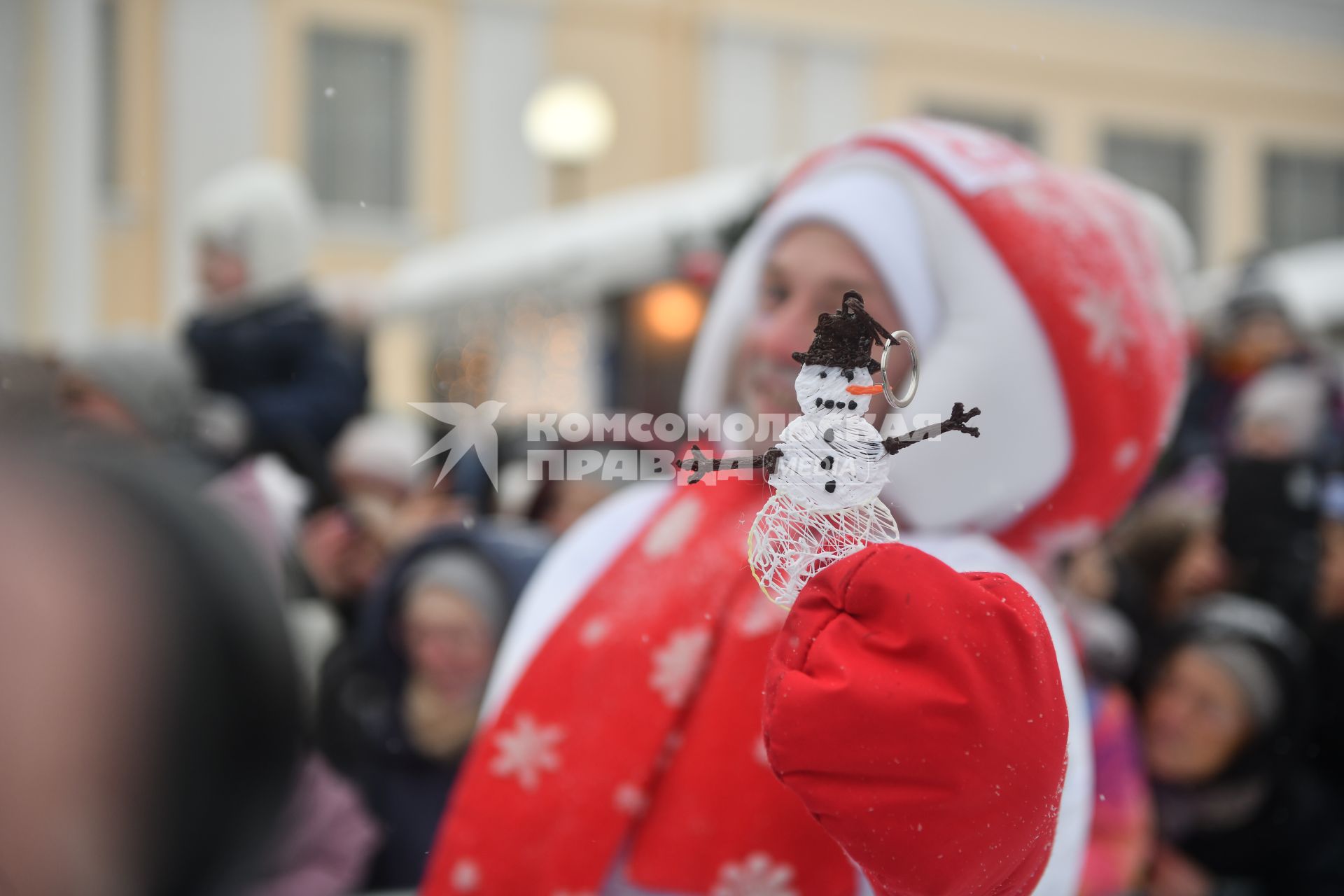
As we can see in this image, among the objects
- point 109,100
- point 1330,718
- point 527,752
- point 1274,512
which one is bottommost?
point 1330,718

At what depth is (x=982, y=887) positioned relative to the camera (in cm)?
43

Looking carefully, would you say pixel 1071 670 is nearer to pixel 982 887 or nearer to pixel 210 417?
pixel 982 887

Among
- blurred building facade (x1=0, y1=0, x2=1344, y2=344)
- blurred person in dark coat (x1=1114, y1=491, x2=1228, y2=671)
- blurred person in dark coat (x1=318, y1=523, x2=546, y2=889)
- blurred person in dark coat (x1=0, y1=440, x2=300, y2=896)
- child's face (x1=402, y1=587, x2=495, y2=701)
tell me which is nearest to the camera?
blurred person in dark coat (x1=0, y1=440, x2=300, y2=896)

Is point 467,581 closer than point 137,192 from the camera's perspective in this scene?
Yes

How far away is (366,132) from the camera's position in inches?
110

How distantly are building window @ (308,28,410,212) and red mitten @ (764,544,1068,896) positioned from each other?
204cm

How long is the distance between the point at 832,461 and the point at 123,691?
0.24 meters

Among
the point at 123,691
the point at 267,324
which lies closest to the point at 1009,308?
the point at 123,691

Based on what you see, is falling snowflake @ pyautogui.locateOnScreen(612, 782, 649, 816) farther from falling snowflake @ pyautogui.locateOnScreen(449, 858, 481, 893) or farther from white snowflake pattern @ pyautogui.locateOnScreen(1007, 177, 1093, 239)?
white snowflake pattern @ pyautogui.locateOnScreen(1007, 177, 1093, 239)

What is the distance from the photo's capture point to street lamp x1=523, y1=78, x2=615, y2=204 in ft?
7.18

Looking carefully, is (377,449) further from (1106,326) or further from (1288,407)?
(1288,407)

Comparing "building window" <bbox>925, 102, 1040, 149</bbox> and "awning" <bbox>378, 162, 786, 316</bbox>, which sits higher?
"building window" <bbox>925, 102, 1040, 149</bbox>

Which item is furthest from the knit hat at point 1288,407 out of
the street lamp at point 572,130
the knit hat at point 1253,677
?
the street lamp at point 572,130

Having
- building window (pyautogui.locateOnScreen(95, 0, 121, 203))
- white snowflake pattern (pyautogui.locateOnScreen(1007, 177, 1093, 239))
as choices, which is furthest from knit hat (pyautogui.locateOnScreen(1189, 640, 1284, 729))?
building window (pyautogui.locateOnScreen(95, 0, 121, 203))
